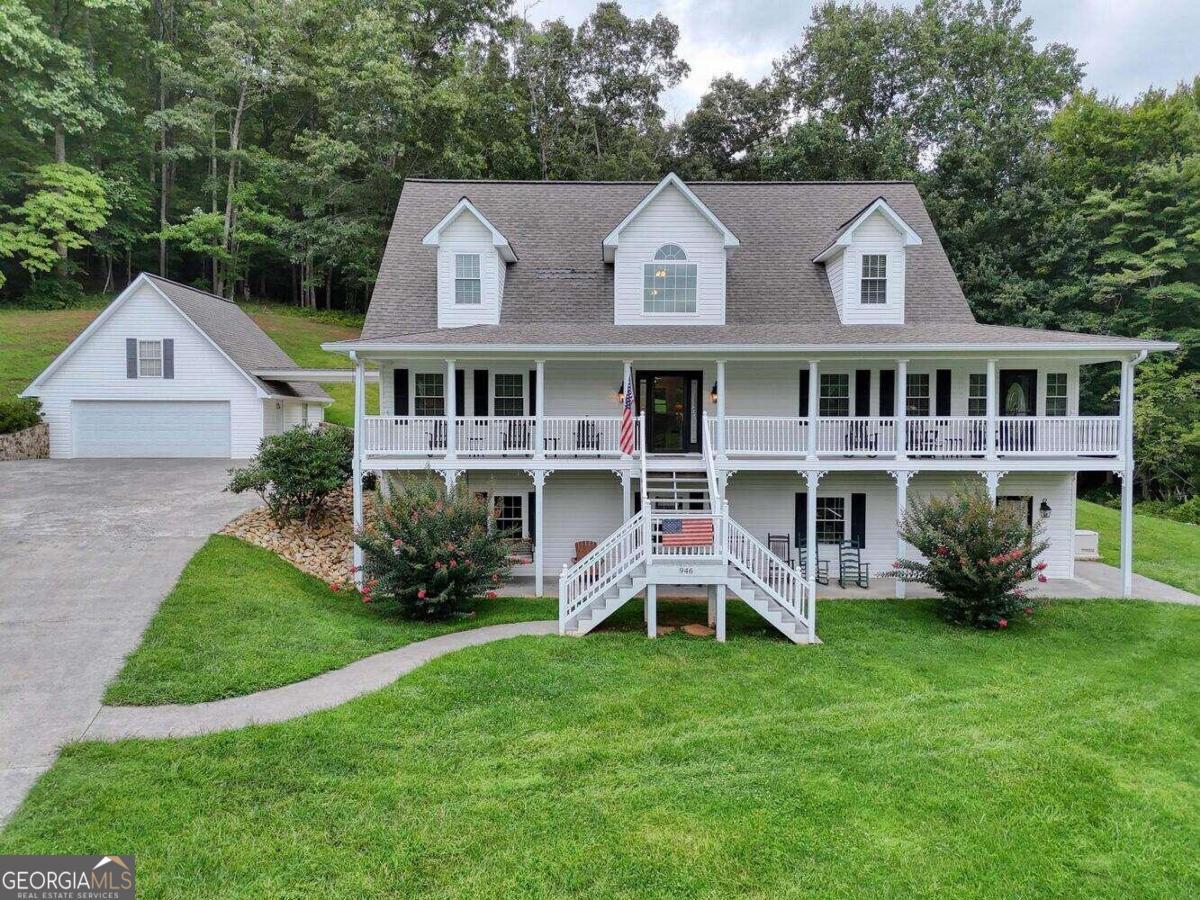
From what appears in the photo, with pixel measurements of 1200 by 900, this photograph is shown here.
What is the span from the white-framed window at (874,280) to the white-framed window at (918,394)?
2.22 meters

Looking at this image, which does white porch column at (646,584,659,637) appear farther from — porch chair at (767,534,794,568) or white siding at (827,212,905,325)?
white siding at (827,212,905,325)

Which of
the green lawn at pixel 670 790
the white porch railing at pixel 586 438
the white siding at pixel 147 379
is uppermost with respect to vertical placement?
the white siding at pixel 147 379

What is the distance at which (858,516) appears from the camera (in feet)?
49.3

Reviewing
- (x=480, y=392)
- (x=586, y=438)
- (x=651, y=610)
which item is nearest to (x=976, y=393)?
(x=586, y=438)

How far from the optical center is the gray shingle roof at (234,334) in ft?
73.7

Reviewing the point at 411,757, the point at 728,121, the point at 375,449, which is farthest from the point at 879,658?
the point at 728,121

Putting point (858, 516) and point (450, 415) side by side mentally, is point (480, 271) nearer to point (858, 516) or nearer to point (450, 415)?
point (450, 415)

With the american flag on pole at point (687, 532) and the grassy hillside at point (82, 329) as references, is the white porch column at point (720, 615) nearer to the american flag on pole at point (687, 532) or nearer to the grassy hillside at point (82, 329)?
the american flag on pole at point (687, 532)

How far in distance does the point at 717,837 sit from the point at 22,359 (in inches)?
1348

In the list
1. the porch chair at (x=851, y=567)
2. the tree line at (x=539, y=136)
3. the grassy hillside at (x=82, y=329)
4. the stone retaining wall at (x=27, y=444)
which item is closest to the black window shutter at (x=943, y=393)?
the porch chair at (x=851, y=567)

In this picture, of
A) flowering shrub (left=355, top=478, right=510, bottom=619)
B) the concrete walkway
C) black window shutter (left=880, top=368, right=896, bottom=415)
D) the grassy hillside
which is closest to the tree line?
the grassy hillside

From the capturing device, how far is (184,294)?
23.8 meters

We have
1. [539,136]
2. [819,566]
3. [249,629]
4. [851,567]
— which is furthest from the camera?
[539,136]

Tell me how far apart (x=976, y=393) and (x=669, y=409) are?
7577 mm
